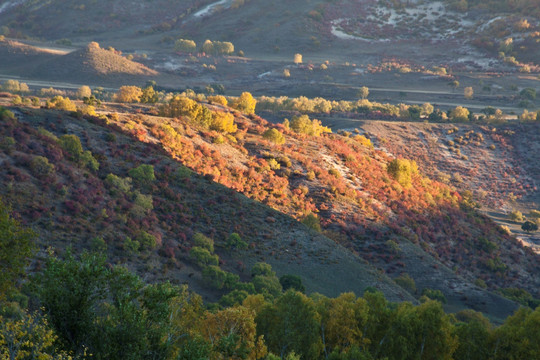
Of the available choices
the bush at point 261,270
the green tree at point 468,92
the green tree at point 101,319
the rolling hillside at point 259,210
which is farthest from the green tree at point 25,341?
the green tree at point 468,92

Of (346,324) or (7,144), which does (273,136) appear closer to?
(7,144)

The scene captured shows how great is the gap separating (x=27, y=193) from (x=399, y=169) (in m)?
41.2

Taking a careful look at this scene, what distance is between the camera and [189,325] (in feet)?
57.0

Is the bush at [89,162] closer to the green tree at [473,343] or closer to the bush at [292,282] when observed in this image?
the bush at [292,282]

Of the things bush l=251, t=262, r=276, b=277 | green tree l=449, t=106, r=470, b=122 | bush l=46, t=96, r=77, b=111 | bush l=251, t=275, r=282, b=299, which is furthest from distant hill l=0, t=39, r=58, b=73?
bush l=251, t=275, r=282, b=299

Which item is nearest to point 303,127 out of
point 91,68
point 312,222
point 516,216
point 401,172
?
point 401,172

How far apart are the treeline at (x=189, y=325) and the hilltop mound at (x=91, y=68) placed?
319 feet

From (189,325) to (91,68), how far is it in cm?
10732

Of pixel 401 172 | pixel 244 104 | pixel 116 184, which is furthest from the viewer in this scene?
pixel 244 104

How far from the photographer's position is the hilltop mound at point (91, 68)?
11094 cm

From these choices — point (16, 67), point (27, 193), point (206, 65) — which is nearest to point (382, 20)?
point (206, 65)

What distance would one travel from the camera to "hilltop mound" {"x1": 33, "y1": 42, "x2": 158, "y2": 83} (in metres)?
111

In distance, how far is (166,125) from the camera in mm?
48219

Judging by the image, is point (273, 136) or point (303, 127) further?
point (303, 127)
